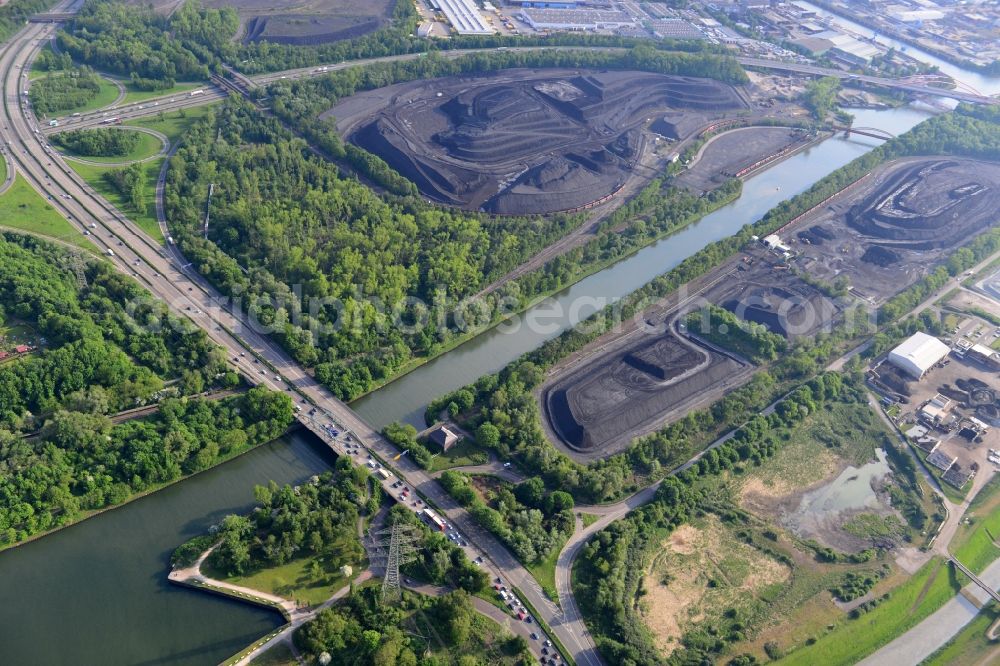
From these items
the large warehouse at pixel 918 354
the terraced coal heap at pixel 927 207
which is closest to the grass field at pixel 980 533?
the large warehouse at pixel 918 354

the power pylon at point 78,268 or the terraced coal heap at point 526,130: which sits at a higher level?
the terraced coal heap at point 526,130

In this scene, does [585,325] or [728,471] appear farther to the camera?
[585,325]

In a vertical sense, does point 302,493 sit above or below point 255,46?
below

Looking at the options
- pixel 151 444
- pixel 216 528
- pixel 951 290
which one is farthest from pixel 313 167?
pixel 951 290

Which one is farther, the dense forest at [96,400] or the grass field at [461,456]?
the grass field at [461,456]

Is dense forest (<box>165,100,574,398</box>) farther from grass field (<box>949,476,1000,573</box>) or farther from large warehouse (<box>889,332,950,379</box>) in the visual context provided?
grass field (<box>949,476,1000,573</box>)

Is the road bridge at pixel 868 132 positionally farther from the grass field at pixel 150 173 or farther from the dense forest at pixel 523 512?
the grass field at pixel 150 173

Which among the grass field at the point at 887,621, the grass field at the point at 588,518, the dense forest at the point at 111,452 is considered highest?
the dense forest at the point at 111,452

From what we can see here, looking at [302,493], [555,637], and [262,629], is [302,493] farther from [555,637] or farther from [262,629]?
[555,637]
